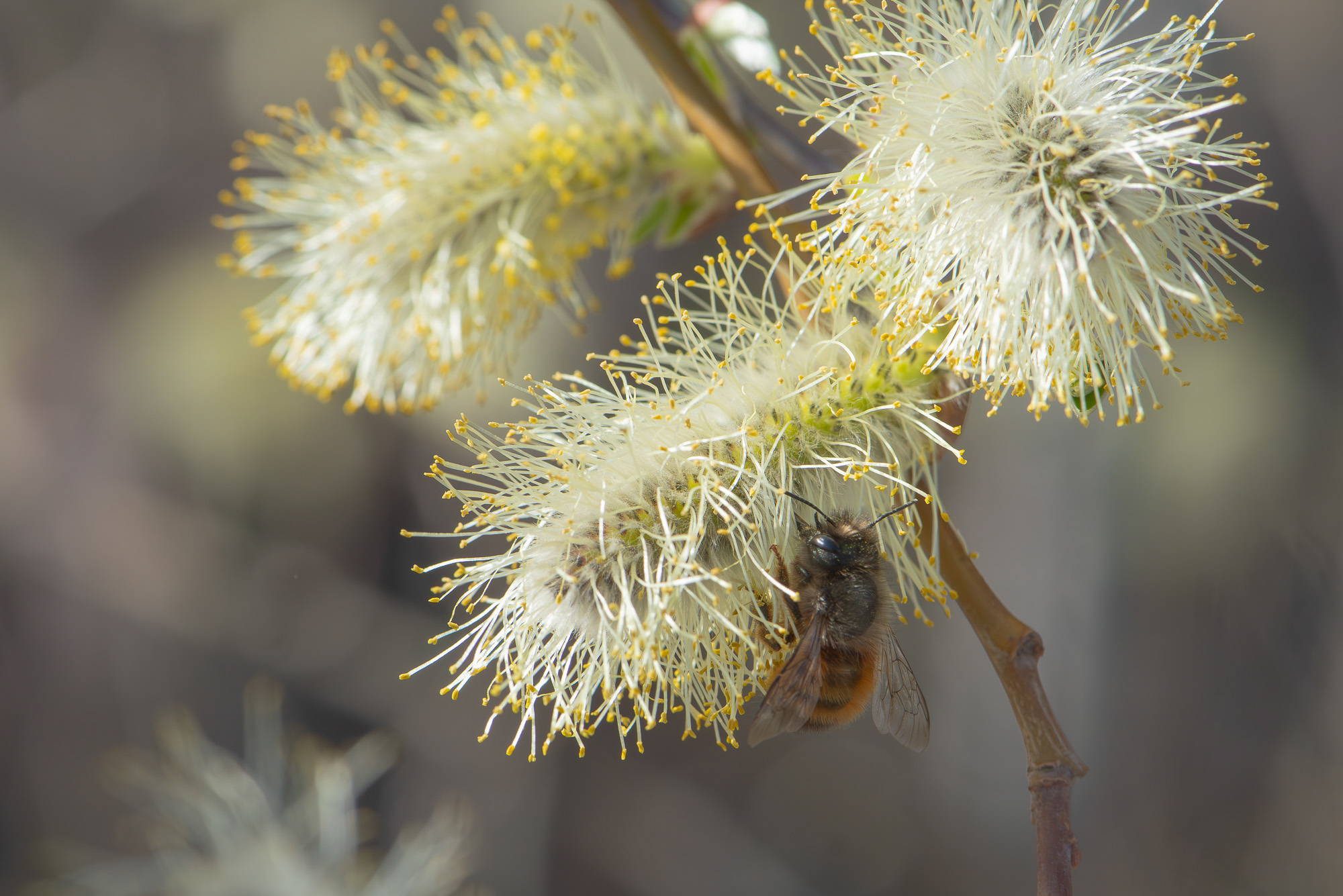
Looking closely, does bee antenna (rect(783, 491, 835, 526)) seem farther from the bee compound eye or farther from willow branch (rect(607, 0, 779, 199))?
willow branch (rect(607, 0, 779, 199))

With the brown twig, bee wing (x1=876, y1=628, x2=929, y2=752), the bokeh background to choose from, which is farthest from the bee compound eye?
the bokeh background

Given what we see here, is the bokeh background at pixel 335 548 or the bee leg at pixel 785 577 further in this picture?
the bokeh background at pixel 335 548

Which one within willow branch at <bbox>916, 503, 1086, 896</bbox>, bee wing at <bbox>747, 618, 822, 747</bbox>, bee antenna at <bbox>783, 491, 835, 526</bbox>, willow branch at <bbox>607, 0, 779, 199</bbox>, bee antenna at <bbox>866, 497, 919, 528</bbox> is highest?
willow branch at <bbox>607, 0, 779, 199</bbox>

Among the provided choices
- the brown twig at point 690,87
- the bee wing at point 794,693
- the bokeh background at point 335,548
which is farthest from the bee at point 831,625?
the bokeh background at point 335,548

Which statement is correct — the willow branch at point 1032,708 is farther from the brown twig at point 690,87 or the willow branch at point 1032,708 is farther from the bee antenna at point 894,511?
the brown twig at point 690,87

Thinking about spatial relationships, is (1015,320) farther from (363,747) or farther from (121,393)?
(121,393)
